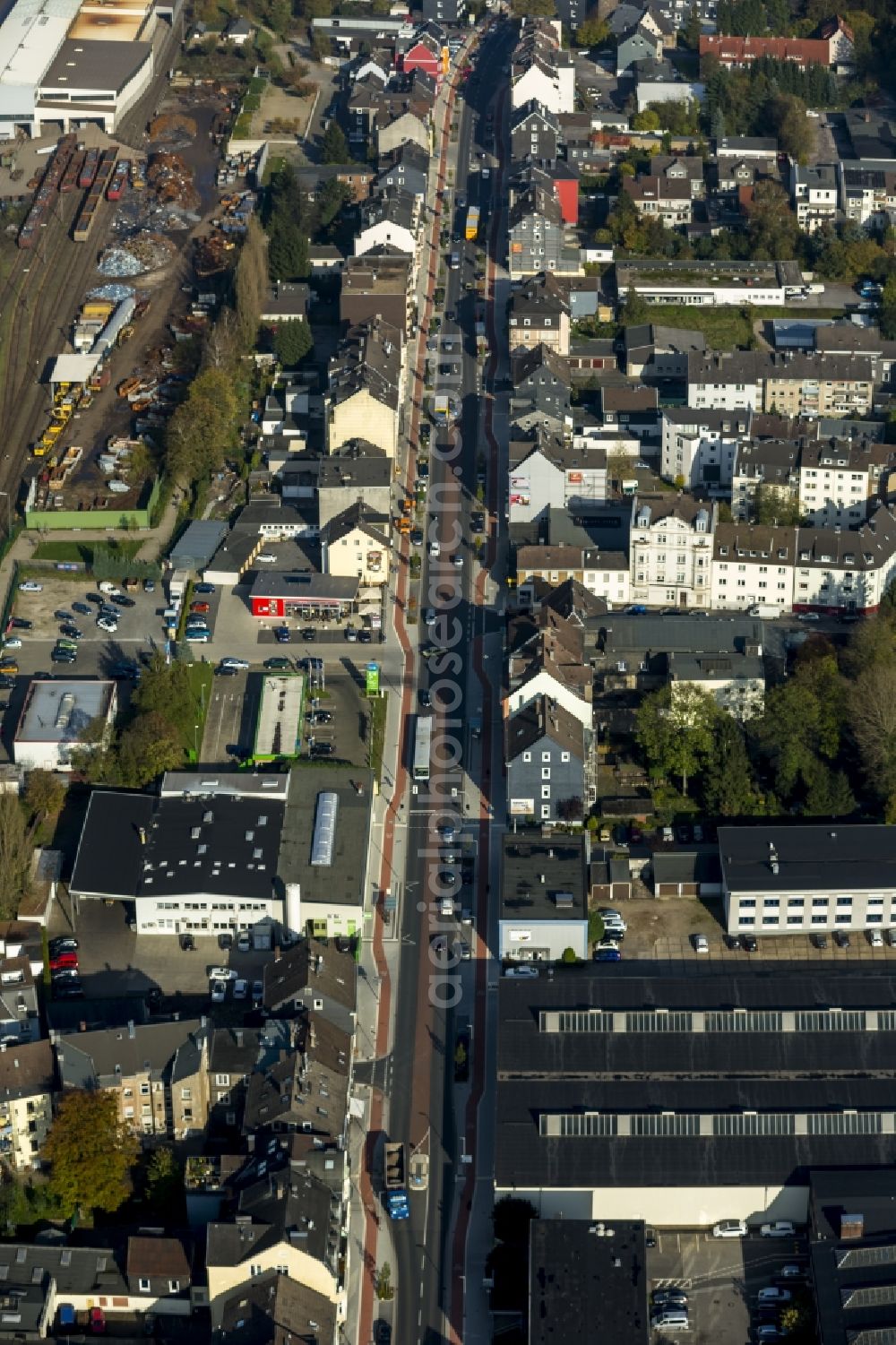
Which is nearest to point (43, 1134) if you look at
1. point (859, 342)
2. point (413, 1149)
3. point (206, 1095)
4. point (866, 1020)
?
point (206, 1095)

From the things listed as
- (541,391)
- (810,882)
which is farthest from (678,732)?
(541,391)

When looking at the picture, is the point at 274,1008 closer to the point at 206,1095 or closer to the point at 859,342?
the point at 206,1095

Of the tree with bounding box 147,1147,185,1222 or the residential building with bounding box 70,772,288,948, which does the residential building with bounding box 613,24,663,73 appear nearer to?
the residential building with bounding box 70,772,288,948

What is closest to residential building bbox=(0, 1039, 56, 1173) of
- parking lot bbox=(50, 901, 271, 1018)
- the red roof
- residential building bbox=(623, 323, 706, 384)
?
parking lot bbox=(50, 901, 271, 1018)

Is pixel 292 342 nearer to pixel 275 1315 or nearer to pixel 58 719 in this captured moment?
pixel 58 719

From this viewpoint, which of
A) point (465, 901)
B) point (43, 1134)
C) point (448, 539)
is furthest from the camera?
Result: point (448, 539)

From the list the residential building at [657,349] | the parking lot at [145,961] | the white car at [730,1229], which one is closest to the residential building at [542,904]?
the parking lot at [145,961]

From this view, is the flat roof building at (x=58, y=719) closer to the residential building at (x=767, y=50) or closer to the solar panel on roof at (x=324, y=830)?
the solar panel on roof at (x=324, y=830)
